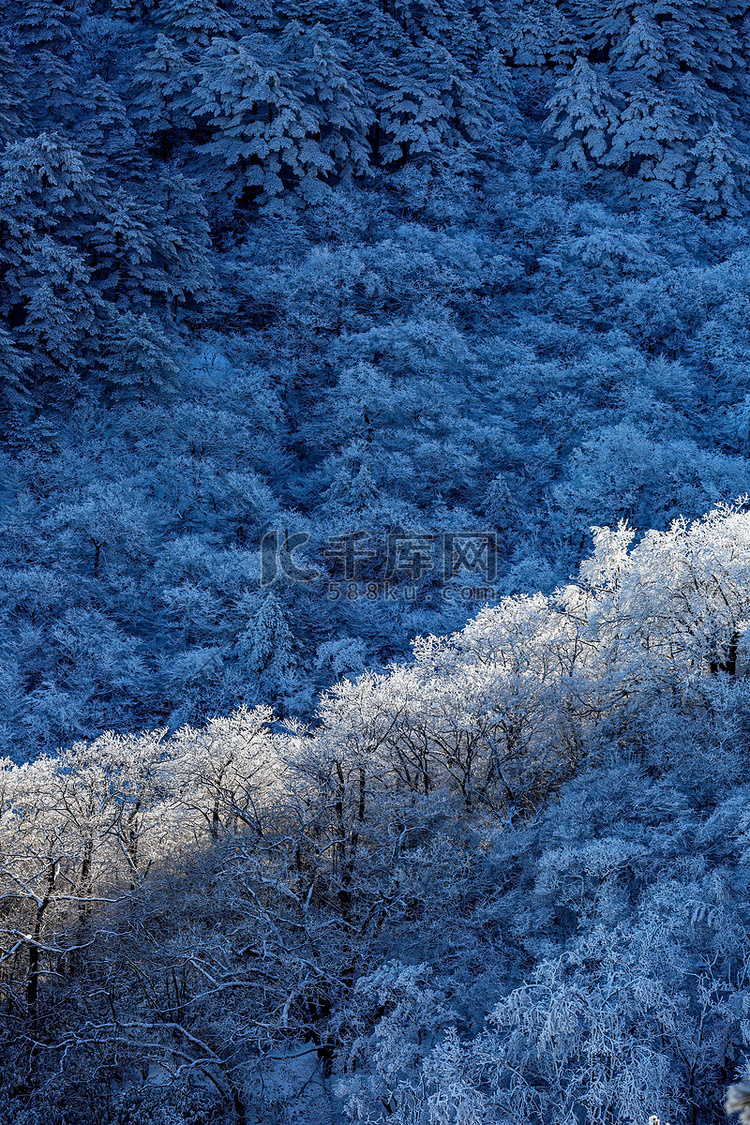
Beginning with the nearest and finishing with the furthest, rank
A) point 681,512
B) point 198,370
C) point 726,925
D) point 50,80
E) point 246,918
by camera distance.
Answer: point 726,925, point 246,918, point 681,512, point 198,370, point 50,80

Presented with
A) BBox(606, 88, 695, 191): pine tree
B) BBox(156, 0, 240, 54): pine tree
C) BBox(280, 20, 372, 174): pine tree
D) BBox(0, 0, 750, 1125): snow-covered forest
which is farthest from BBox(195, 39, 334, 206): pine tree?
BBox(606, 88, 695, 191): pine tree

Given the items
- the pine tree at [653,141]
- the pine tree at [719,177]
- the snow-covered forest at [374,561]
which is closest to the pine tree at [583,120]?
the snow-covered forest at [374,561]

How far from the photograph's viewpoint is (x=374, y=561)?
96.2ft

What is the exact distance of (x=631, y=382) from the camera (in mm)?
33375

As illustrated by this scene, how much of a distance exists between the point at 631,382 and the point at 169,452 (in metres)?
18.8

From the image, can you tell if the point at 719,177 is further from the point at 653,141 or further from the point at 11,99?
the point at 11,99

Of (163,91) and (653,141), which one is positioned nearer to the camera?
(163,91)

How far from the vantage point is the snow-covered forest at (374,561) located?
492 inches

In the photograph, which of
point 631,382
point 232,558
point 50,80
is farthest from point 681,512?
point 50,80

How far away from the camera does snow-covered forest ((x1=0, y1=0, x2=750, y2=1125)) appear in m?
12.5

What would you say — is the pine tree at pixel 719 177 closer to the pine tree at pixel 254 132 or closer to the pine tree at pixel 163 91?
the pine tree at pixel 254 132

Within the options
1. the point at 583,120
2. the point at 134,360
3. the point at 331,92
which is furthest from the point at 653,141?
the point at 134,360

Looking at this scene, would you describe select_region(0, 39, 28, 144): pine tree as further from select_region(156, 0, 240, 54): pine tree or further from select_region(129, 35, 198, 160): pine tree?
select_region(156, 0, 240, 54): pine tree

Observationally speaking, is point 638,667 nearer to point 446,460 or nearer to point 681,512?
point 681,512
